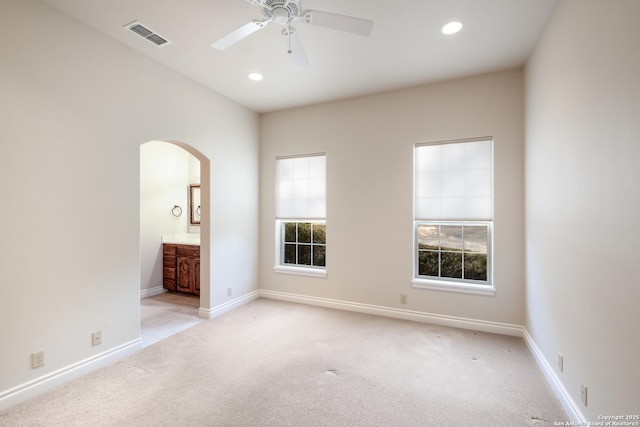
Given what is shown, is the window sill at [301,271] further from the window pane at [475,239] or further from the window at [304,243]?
the window pane at [475,239]

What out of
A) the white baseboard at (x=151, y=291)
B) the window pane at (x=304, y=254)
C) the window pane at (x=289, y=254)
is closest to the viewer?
the window pane at (x=304, y=254)

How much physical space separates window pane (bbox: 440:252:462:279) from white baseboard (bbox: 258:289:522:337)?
527mm

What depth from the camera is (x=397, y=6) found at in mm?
2332

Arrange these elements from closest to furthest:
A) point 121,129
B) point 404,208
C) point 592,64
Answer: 1. point 592,64
2. point 121,129
3. point 404,208

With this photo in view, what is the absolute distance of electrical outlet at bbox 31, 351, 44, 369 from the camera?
225 centimetres

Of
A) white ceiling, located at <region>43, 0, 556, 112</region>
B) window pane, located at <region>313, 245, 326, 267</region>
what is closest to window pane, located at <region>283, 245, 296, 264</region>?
window pane, located at <region>313, 245, 326, 267</region>

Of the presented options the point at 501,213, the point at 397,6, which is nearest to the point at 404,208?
the point at 501,213

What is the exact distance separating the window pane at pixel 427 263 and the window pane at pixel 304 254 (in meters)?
1.70

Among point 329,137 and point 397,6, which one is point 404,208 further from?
point 397,6

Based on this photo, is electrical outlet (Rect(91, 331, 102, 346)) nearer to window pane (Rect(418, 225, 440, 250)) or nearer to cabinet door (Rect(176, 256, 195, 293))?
cabinet door (Rect(176, 256, 195, 293))

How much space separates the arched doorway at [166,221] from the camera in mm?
3924

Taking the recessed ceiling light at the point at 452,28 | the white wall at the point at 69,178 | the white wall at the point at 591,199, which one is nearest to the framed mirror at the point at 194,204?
the white wall at the point at 69,178

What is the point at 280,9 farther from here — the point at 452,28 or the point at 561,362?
the point at 561,362

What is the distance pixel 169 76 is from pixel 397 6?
2553 mm
